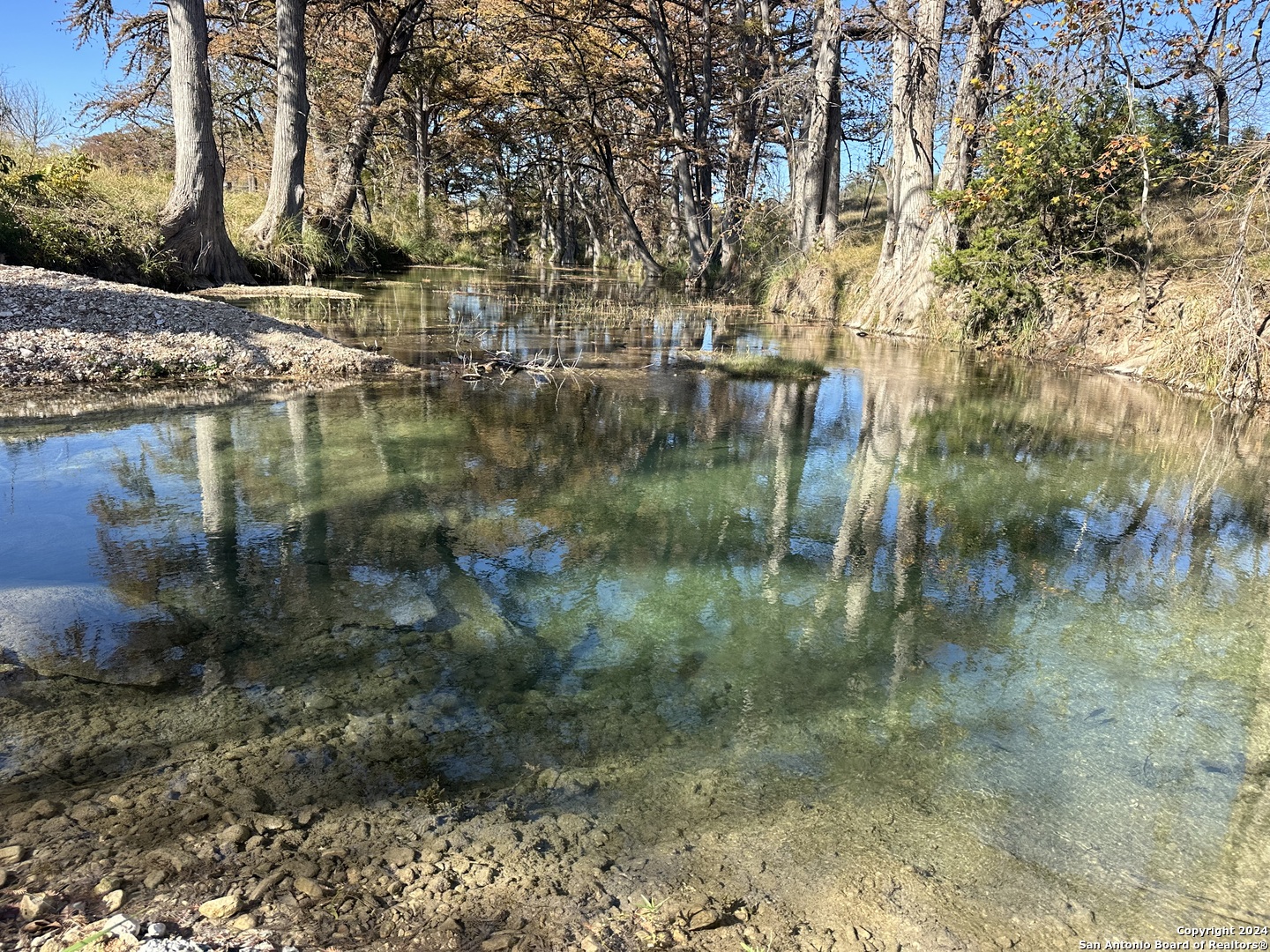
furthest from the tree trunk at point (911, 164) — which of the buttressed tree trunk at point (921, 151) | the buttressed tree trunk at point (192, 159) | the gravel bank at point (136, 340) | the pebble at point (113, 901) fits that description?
the pebble at point (113, 901)

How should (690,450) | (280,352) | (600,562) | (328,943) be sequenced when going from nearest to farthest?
1. (328,943)
2. (600,562)
3. (690,450)
4. (280,352)

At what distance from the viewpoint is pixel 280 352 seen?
28.0ft

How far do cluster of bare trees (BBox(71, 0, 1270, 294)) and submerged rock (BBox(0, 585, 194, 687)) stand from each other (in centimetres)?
800

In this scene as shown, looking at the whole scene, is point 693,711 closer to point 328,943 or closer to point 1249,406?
point 328,943

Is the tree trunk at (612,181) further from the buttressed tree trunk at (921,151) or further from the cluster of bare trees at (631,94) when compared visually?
the buttressed tree trunk at (921,151)

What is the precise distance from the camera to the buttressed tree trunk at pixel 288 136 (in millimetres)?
16109

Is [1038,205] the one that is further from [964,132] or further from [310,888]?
→ [310,888]

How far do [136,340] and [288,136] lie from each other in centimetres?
1023

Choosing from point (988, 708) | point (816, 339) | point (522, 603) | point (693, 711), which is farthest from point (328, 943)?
point (816, 339)

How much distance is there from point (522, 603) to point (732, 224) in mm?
17775

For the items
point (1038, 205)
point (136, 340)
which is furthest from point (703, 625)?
point (1038, 205)

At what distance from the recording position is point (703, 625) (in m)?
3.64

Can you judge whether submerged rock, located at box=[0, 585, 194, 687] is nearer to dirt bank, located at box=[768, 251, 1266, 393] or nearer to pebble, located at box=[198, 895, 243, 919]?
pebble, located at box=[198, 895, 243, 919]

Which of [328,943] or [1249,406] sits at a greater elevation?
[1249,406]
